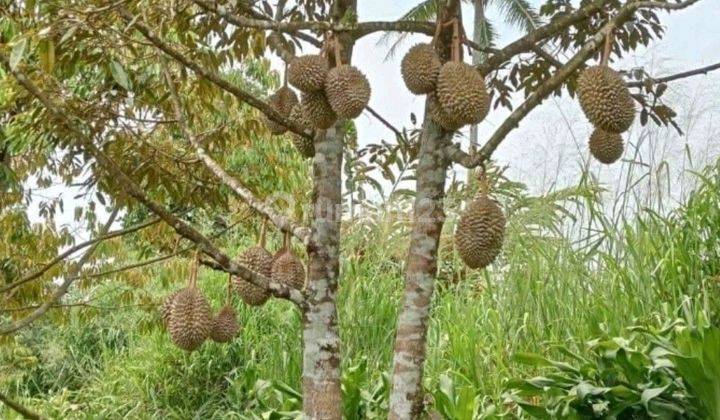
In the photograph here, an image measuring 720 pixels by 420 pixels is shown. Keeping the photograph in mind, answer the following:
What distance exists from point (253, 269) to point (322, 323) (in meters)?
0.17

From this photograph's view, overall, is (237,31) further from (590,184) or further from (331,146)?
(590,184)

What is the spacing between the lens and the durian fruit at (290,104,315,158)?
5.35ft

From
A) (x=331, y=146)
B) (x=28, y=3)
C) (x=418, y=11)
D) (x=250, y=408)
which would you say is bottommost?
(x=250, y=408)

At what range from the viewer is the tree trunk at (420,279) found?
1487mm

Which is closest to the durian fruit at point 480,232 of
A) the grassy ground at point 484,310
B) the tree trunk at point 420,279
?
the tree trunk at point 420,279

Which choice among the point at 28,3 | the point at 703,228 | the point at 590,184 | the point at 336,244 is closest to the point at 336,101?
the point at 336,244

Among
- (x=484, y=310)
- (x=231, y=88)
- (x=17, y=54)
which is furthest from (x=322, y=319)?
(x=484, y=310)

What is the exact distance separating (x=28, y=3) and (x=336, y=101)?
0.66 meters


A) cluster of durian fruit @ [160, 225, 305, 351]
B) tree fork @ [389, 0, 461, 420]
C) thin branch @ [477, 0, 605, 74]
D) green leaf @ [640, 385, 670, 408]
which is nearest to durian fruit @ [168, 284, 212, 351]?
cluster of durian fruit @ [160, 225, 305, 351]

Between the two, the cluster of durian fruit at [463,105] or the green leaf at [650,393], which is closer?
the cluster of durian fruit at [463,105]

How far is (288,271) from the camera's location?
5.06 ft

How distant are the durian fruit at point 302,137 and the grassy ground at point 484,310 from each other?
0.95 m

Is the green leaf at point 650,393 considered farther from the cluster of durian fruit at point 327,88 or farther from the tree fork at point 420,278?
the cluster of durian fruit at point 327,88

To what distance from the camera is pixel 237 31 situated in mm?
2420
